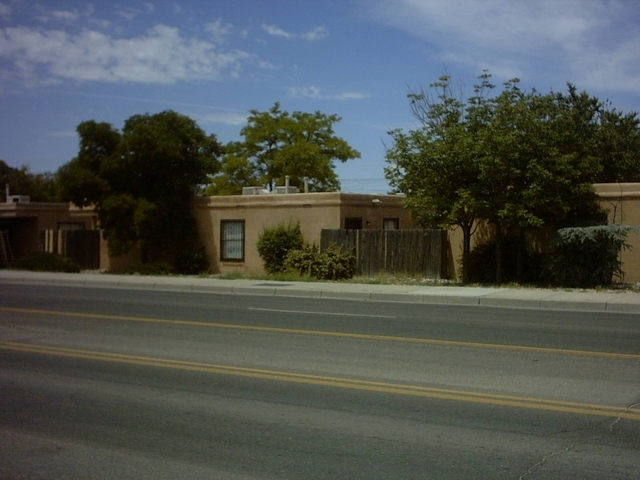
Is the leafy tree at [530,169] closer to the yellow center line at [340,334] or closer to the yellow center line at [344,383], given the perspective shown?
the yellow center line at [340,334]

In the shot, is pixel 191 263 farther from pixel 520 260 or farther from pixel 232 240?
pixel 520 260

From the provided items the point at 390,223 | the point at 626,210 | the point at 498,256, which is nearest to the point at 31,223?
the point at 390,223

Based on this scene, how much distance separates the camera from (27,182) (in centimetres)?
6681

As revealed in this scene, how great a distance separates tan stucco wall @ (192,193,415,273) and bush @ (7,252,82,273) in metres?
5.73

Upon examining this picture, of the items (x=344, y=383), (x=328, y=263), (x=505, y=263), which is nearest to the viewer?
(x=344, y=383)

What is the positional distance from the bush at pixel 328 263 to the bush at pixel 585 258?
22.9 ft

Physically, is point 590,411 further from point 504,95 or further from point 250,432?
point 504,95

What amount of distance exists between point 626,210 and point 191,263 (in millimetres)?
16718

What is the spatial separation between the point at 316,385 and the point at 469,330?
5300 millimetres

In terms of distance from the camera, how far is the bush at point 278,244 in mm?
28359

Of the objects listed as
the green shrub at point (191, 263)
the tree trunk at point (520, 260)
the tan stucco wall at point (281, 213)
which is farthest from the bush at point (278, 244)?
the tree trunk at point (520, 260)

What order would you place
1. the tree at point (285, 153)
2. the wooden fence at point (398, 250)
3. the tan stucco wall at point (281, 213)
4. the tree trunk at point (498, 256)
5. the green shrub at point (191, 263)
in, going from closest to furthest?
1. the tree trunk at point (498, 256)
2. the wooden fence at point (398, 250)
3. the tan stucco wall at point (281, 213)
4. the green shrub at point (191, 263)
5. the tree at point (285, 153)

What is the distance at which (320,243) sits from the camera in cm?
2753

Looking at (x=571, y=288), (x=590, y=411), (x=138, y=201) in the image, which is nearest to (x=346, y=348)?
(x=590, y=411)
